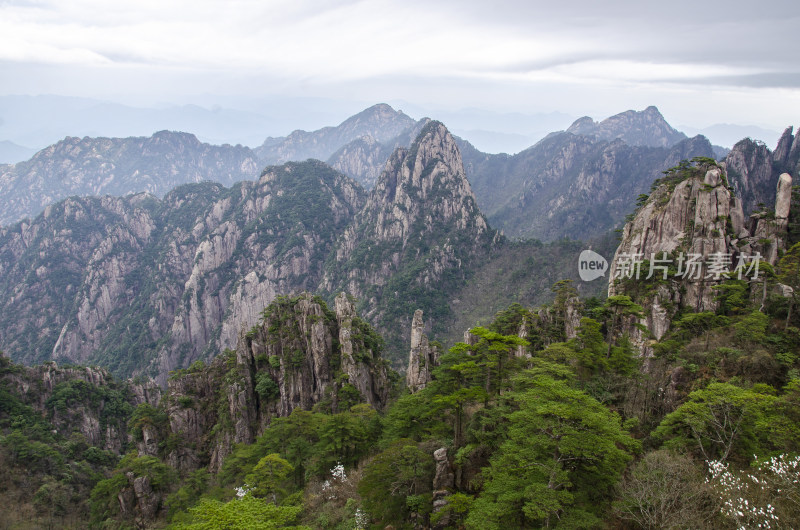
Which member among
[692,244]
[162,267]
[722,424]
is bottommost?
[162,267]

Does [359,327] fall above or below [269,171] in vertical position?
below

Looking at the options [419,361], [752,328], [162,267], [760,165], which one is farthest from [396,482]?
[162,267]

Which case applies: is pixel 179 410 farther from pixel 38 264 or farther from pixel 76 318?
pixel 38 264

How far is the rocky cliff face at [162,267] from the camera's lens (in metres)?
134

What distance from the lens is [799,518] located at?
1187 cm

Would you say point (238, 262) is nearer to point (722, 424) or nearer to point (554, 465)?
point (554, 465)

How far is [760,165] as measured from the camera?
108m

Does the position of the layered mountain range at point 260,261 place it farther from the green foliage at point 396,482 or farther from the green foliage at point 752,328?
the green foliage at point 396,482

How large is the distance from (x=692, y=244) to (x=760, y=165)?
9433 cm

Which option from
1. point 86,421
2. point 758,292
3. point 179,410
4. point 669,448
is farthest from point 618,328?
point 86,421

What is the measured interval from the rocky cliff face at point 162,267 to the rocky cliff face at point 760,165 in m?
134

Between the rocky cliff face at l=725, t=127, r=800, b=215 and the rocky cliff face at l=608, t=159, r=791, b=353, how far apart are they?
73131 millimetres

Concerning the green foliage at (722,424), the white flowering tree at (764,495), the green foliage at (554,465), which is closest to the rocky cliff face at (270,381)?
the green foliage at (554,465)

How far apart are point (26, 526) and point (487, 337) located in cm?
4055
